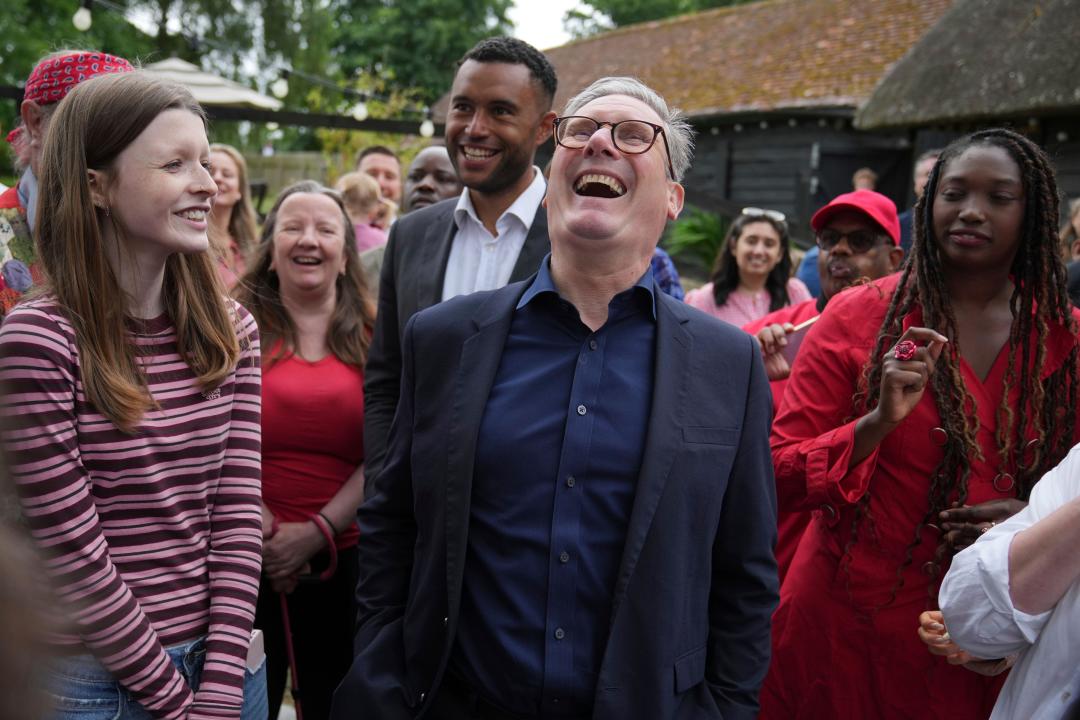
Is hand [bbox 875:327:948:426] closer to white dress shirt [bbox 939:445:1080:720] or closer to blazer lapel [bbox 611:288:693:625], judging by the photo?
white dress shirt [bbox 939:445:1080:720]

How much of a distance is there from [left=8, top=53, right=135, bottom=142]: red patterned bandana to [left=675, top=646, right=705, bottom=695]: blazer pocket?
2105 millimetres

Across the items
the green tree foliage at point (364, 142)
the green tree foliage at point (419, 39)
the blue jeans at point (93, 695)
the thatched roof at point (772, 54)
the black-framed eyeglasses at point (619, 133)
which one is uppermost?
the green tree foliage at point (419, 39)

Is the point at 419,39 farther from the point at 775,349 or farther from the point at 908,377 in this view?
the point at 908,377

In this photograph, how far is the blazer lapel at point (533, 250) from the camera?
299cm

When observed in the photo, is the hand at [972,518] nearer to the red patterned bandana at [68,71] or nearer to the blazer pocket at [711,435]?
the blazer pocket at [711,435]

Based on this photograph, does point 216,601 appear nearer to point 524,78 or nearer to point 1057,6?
point 524,78

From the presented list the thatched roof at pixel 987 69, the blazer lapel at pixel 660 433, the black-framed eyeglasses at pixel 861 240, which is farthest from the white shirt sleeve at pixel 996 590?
the thatched roof at pixel 987 69

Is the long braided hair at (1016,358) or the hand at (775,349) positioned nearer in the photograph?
the long braided hair at (1016,358)

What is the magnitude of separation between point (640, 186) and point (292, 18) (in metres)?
27.9

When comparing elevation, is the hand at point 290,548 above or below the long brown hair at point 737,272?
below

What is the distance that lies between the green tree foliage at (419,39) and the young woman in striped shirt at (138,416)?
117 feet

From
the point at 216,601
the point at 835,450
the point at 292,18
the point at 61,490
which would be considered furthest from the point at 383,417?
the point at 292,18

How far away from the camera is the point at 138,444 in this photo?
6.46 feet

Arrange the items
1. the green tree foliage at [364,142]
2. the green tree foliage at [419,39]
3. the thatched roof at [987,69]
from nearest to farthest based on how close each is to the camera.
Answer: the thatched roof at [987,69]
the green tree foliage at [364,142]
the green tree foliage at [419,39]
